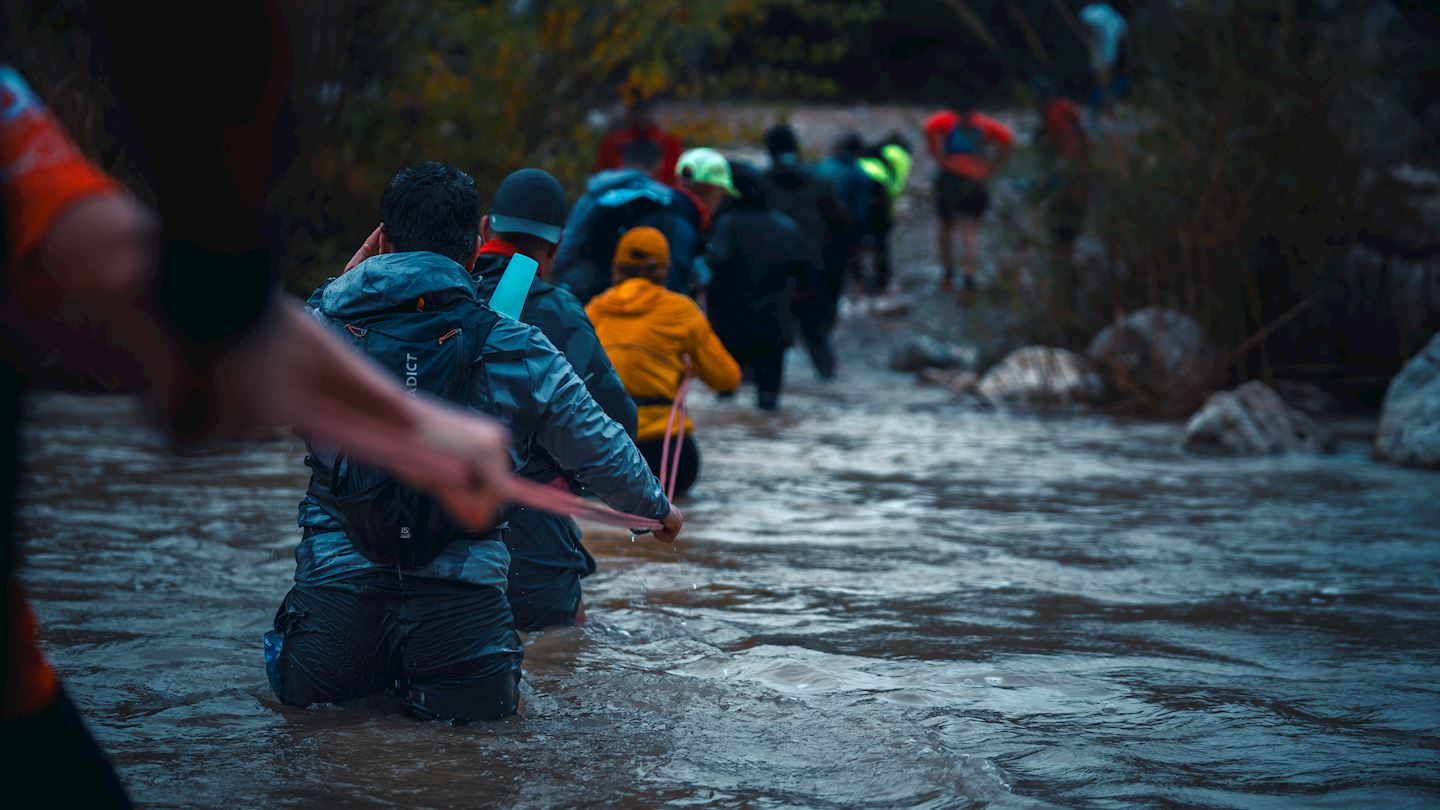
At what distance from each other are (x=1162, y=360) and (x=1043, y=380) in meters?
0.96

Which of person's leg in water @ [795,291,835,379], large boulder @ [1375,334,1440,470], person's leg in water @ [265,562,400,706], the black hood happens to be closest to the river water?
person's leg in water @ [265,562,400,706]

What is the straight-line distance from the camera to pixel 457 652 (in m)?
4.02

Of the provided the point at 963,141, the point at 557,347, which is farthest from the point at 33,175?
the point at 963,141

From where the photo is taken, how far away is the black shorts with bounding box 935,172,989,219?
57.4ft

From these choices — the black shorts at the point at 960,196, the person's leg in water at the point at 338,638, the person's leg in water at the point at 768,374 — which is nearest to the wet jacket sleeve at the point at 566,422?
the person's leg in water at the point at 338,638

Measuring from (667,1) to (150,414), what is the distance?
13056 mm

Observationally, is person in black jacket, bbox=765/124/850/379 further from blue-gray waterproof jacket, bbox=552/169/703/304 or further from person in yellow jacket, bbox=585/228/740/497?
person in yellow jacket, bbox=585/228/740/497

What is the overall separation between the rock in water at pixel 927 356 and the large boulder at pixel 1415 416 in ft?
18.4

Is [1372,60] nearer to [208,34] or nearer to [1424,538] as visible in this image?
[1424,538]

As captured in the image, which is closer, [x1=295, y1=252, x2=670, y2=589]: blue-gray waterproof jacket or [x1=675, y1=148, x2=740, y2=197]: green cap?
[x1=295, y1=252, x2=670, y2=589]: blue-gray waterproof jacket

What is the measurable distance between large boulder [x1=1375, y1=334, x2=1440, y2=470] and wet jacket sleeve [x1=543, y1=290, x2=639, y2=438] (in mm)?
6236

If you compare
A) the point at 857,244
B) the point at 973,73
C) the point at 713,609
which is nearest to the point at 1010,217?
the point at 857,244

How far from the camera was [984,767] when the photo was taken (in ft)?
13.0

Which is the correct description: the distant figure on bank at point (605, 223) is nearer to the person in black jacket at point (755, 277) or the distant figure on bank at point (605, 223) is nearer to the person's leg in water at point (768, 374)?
the person in black jacket at point (755, 277)
